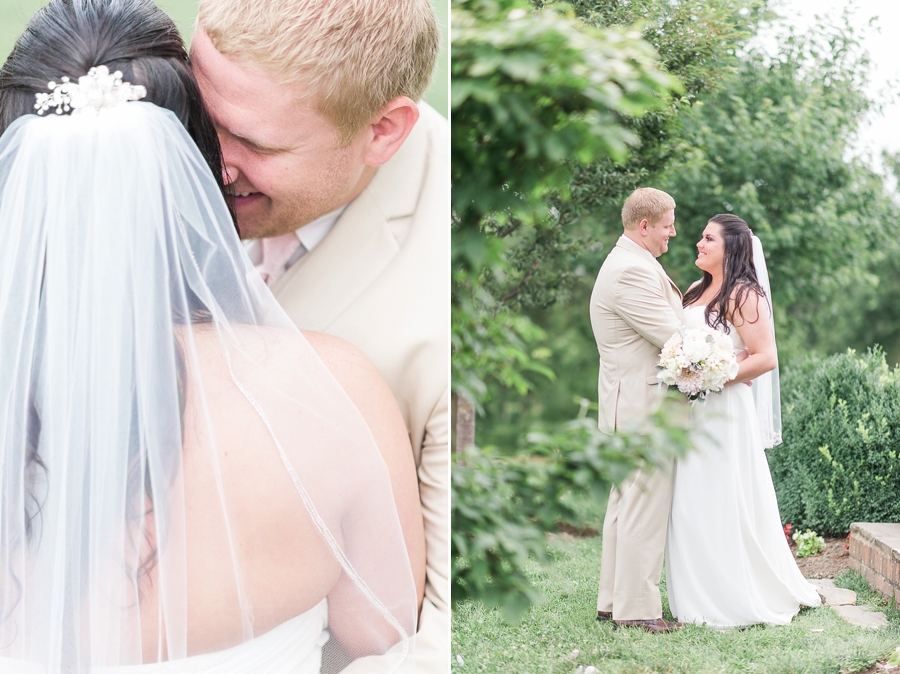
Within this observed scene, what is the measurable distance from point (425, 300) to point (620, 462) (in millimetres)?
867

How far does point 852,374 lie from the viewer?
3.73 meters

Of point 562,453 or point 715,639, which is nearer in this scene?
point 562,453

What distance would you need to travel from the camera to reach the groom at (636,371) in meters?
3.21

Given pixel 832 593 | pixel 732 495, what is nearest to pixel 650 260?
pixel 732 495

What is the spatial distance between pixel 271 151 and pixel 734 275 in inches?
76.1

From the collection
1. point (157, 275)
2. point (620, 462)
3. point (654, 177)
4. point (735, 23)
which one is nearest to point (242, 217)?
point (157, 275)

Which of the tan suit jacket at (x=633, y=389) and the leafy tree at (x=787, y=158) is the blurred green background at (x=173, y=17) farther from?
the leafy tree at (x=787, y=158)

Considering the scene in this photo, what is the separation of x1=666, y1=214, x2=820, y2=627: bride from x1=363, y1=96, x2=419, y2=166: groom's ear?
1.46 metres

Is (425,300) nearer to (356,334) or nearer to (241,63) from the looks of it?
(356,334)

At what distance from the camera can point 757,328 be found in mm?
3229

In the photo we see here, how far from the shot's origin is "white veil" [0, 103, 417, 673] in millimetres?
1780

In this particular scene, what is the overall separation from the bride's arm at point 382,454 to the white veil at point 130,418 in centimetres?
15

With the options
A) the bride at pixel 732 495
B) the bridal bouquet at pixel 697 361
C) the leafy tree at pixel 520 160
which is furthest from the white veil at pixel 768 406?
the leafy tree at pixel 520 160

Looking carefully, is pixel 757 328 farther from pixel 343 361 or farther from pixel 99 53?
pixel 99 53
